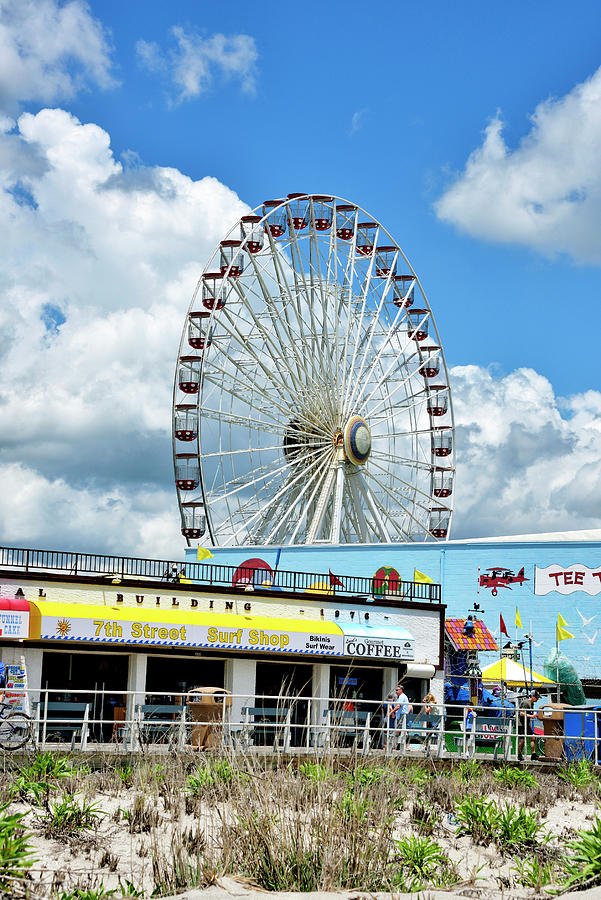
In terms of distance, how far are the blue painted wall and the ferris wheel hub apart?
171 inches

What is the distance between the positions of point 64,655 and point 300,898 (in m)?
16.3

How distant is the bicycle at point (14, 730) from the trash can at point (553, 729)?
11829 millimetres

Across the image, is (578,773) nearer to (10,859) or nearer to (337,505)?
(10,859)

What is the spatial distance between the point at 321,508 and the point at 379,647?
19522mm

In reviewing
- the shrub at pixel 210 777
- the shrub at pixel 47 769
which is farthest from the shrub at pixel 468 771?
the shrub at pixel 47 769

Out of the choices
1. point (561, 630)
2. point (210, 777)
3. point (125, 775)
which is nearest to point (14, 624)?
point (125, 775)

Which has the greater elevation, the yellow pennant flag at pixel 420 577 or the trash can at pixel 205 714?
the yellow pennant flag at pixel 420 577

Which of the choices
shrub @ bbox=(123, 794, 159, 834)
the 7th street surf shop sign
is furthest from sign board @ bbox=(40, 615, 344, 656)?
the 7th street surf shop sign

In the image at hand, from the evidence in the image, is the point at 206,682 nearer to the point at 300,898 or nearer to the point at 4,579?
the point at 4,579

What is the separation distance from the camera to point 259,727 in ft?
77.8

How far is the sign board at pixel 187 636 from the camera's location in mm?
24391

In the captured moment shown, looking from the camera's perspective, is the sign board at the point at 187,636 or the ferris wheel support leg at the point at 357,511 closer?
the sign board at the point at 187,636

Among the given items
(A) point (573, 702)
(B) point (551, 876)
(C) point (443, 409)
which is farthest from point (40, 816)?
(C) point (443, 409)

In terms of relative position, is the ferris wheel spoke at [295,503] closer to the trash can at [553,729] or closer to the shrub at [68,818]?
the trash can at [553,729]
